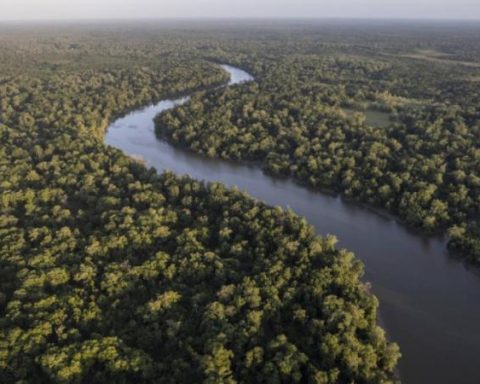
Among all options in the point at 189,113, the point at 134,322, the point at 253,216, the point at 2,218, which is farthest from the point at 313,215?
the point at 189,113

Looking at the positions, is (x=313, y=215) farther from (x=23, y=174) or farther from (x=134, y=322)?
(x=23, y=174)

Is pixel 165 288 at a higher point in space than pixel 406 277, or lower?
higher

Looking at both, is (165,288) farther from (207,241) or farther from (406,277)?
(406,277)

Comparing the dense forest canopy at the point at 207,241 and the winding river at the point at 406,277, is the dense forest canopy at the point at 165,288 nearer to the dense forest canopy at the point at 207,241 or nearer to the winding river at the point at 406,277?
the dense forest canopy at the point at 207,241

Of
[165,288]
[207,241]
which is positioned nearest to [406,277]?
[207,241]

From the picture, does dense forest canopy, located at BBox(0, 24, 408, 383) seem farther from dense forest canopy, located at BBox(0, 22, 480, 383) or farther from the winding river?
the winding river

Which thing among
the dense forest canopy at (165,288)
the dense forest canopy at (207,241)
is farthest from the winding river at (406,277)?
the dense forest canopy at (165,288)
